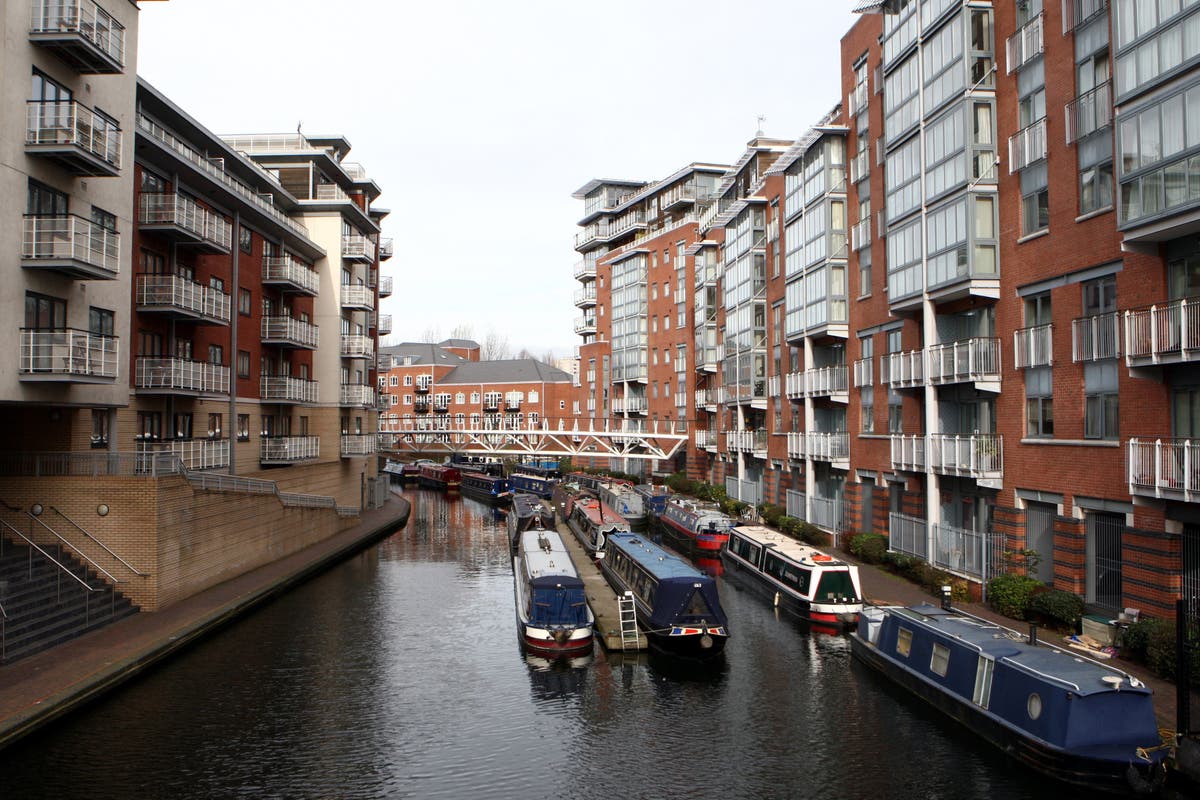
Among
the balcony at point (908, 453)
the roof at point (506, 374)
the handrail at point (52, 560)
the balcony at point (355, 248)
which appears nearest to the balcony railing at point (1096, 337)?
the balcony at point (908, 453)

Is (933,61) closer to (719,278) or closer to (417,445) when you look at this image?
(719,278)

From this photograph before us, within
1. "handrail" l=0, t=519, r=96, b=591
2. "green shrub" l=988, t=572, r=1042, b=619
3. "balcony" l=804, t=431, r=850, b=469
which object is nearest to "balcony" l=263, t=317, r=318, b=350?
"handrail" l=0, t=519, r=96, b=591

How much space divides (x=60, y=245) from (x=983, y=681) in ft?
73.1

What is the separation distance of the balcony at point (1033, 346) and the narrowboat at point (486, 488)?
4239 centimetres

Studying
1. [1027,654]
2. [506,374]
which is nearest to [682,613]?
[1027,654]

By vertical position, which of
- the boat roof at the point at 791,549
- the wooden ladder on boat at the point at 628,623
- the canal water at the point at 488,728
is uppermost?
the boat roof at the point at 791,549

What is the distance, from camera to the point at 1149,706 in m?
13.7

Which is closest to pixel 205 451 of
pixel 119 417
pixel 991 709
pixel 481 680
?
pixel 119 417

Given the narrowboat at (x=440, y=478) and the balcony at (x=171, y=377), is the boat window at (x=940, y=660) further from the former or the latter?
the narrowboat at (x=440, y=478)

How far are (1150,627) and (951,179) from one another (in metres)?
13.9

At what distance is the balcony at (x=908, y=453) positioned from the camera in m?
28.6

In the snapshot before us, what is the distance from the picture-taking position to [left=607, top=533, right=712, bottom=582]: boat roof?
23547 millimetres

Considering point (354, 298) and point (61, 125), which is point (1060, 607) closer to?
point (61, 125)

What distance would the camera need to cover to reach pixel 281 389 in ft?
127
